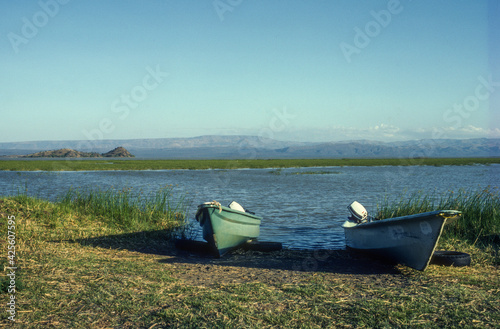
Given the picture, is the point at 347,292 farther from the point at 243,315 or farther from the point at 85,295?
the point at 85,295

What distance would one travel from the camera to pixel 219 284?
777 cm

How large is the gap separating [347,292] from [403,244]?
2.66m

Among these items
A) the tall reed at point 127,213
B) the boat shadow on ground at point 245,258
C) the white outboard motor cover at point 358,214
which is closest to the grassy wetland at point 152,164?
the tall reed at point 127,213

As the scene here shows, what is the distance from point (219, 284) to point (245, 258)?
11.5 feet

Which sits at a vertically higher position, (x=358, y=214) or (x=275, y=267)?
(x=358, y=214)

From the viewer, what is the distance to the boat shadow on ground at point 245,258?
31.9ft

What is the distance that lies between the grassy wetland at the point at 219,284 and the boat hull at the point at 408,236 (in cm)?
32

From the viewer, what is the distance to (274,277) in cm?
857

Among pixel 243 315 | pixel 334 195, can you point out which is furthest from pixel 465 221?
pixel 334 195

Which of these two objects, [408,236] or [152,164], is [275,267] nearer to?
[408,236]

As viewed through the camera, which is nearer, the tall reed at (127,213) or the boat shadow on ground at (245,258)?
the boat shadow on ground at (245,258)

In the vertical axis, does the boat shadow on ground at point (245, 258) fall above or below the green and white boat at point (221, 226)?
below

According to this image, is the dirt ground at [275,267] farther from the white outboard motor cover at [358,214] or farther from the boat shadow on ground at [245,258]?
the white outboard motor cover at [358,214]

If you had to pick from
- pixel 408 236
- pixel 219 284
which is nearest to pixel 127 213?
pixel 219 284
